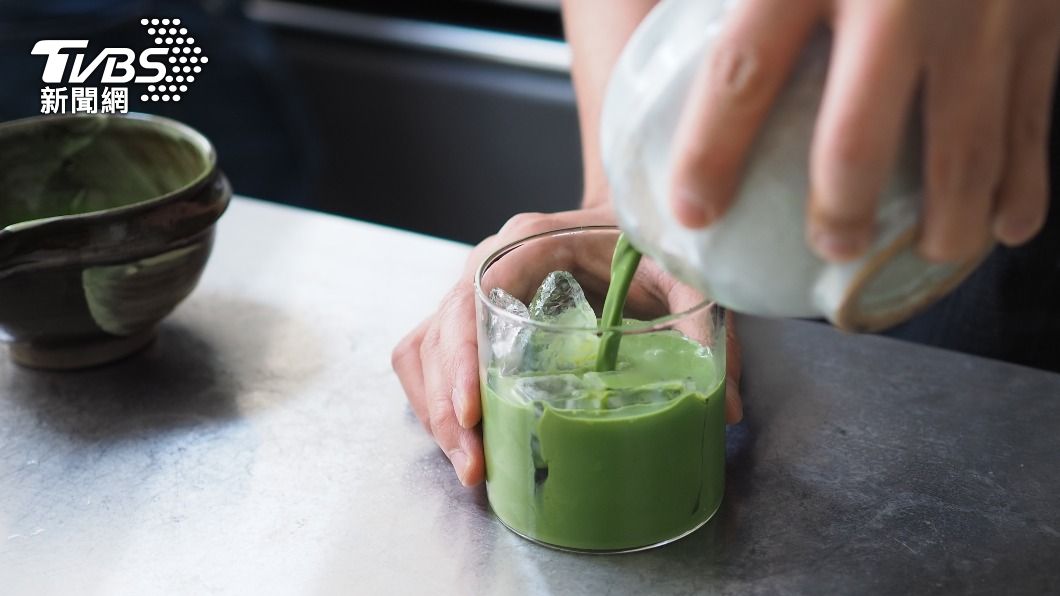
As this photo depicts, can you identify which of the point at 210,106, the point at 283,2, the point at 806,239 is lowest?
the point at 210,106

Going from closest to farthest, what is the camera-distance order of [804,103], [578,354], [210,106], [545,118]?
[804,103] → [578,354] → [545,118] → [210,106]

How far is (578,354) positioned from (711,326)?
0.30 ft

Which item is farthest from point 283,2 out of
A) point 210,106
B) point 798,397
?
point 798,397

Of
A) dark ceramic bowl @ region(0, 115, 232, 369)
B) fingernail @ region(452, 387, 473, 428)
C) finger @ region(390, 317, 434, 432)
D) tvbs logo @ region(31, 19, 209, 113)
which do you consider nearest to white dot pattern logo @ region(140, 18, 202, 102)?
tvbs logo @ region(31, 19, 209, 113)

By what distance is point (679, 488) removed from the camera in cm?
76

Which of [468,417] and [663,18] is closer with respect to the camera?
[663,18]

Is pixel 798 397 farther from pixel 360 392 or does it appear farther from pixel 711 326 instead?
pixel 360 392

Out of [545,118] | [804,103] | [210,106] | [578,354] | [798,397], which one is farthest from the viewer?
[210,106]

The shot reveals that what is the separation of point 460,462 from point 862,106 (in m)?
0.44

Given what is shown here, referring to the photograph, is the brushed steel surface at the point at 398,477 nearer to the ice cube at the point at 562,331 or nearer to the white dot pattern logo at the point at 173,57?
the ice cube at the point at 562,331

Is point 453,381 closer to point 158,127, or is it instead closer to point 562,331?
point 562,331

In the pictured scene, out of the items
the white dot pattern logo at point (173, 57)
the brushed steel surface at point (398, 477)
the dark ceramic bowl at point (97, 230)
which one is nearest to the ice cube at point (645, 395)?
the brushed steel surface at point (398, 477)

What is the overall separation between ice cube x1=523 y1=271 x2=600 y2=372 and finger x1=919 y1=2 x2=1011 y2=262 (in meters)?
0.24

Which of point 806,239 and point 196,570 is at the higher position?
point 806,239
